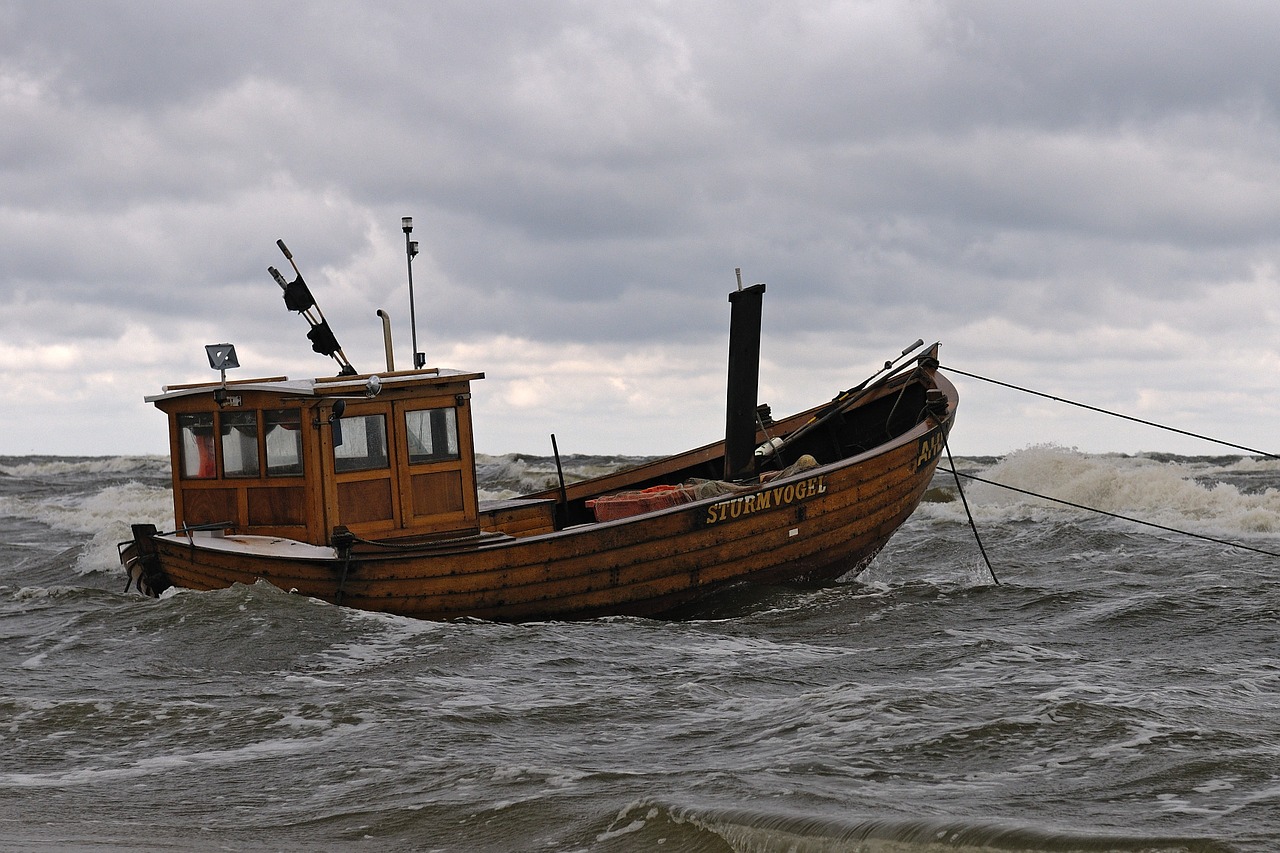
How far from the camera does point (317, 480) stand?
11367 mm

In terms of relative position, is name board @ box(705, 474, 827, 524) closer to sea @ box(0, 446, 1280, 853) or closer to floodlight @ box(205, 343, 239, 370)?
sea @ box(0, 446, 1280, 853)

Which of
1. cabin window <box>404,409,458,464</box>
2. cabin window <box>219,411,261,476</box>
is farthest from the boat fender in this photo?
cabin window <box>219,411,261,476</box>

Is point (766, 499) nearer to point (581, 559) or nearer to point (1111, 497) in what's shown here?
point (581, 559)

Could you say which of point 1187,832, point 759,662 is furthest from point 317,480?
point 1187,832

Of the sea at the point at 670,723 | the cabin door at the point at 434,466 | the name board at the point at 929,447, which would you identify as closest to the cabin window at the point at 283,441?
the cabin door at the point at 434,466

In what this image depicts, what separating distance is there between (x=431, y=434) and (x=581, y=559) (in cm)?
180

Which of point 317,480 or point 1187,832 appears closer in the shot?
point 1187,832

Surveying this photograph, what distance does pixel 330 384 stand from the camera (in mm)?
11359

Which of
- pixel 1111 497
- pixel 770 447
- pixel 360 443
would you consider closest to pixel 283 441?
pixel 360 443

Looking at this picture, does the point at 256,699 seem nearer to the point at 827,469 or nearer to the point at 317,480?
the point at 317,480

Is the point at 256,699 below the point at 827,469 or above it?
below

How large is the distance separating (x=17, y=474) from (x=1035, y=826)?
5404cm

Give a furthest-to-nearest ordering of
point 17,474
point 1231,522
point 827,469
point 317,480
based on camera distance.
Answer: point 17,474 → point 1231,522 → point 827,469 → point 317,480

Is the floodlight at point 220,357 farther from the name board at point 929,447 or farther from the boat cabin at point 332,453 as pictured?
the name board at point 929,447
